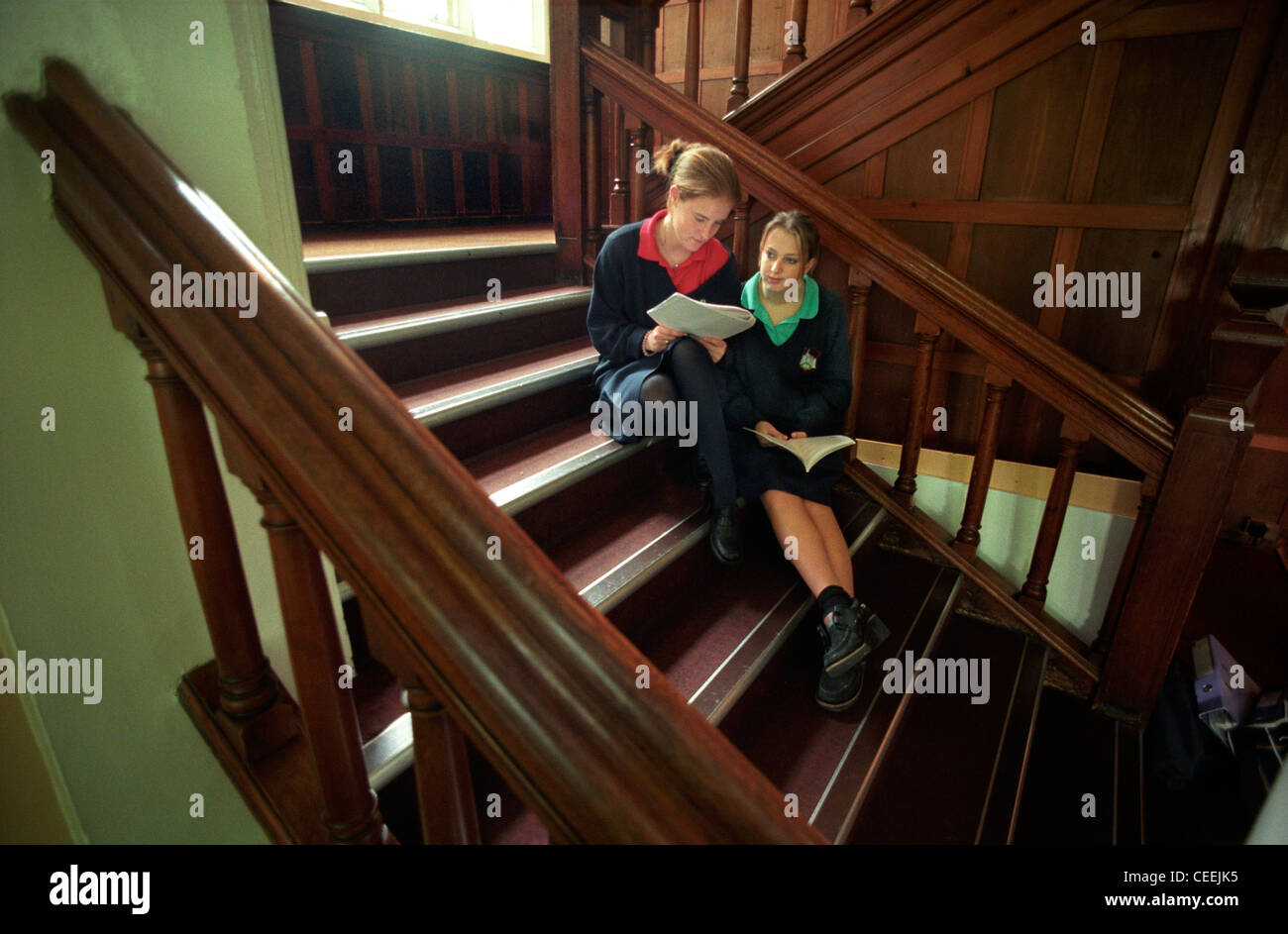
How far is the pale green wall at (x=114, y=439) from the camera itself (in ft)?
2.57

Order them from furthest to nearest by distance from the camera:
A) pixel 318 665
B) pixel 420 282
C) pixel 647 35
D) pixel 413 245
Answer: pixel 413 245 < pixel 647 35 < pixel 420 282 < pixel 318 665

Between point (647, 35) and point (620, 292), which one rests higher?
point (647, 35)

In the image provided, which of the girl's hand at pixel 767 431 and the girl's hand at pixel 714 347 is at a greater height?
the girl's hand at pixel 714 347

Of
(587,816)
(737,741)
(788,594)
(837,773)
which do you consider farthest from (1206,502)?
(587,816)

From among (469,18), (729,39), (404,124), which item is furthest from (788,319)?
(469,18)

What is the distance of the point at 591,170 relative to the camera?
2590 mm

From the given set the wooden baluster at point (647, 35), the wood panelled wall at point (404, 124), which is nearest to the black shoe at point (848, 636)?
the wooden baluster at point (647, 35)

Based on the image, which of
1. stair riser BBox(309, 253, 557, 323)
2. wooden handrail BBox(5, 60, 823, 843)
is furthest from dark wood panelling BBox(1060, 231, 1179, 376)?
wooden handrail BBox(5, 60, 823, 843)

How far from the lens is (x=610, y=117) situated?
4.11m

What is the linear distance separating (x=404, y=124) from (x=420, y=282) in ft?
7.96

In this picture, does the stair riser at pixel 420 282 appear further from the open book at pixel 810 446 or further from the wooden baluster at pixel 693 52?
the open book at pixel 810 446

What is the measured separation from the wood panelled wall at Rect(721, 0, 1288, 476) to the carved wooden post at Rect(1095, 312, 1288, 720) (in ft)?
1.50

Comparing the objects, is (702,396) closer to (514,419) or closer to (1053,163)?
(514,419)

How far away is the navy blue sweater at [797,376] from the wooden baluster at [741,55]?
1.16 meters
